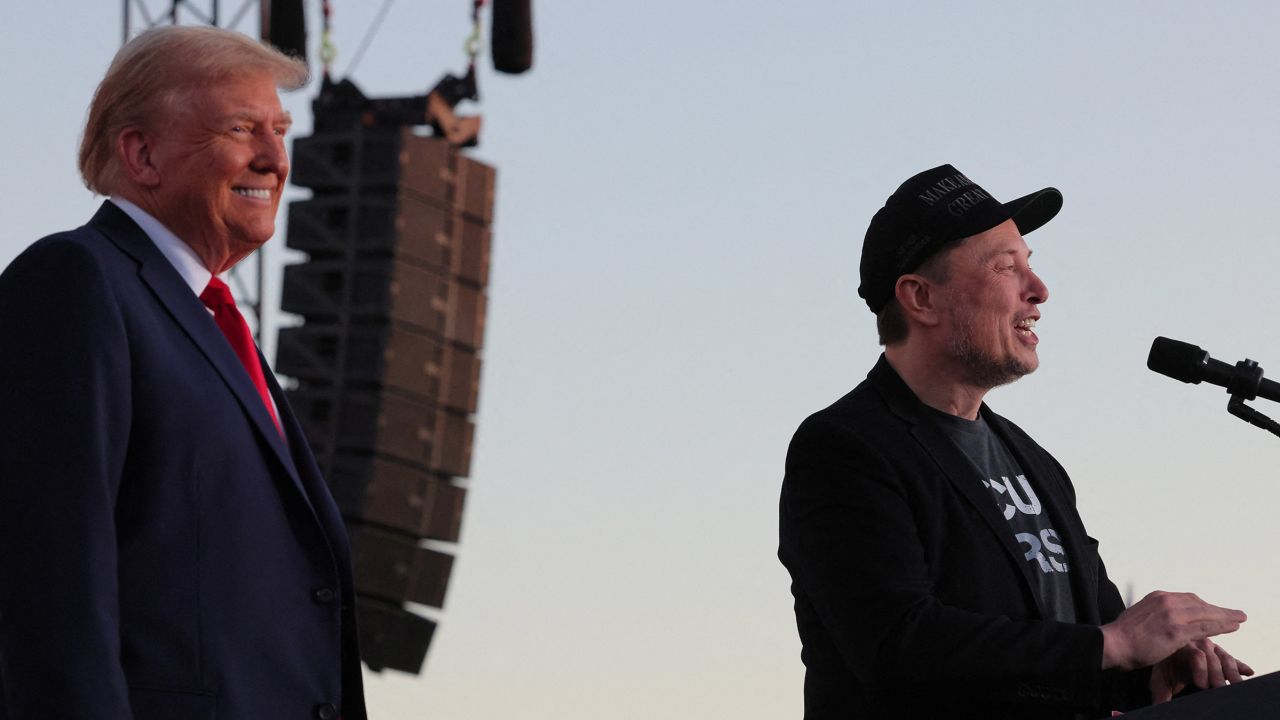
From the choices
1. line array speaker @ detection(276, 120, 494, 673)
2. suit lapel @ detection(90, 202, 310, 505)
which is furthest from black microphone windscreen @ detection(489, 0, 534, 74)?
suit lapel @ detection(90, 202, 310, 505)

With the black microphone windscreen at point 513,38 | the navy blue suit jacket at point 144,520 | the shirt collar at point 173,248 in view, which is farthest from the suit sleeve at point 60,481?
the black microphone windscreen at point 513,38

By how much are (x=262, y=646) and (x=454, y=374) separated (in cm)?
993

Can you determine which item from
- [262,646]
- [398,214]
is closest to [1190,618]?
Result: [262,646]

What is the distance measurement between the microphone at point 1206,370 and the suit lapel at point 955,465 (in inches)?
14.1

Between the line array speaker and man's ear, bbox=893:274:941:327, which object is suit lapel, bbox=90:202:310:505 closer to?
man's ear, bbox=893:274:941:327

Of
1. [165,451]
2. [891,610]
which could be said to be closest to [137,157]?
[165,451]

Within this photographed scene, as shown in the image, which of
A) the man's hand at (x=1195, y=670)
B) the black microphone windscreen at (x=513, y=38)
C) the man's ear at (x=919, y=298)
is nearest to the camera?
the man's hand at (x=1195, y=670)

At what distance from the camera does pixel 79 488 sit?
6.55 feet

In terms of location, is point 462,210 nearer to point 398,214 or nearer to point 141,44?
point 398,214

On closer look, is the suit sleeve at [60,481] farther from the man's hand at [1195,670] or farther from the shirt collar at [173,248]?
the man's hand at [1195,670]

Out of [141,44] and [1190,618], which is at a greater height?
[141,44]

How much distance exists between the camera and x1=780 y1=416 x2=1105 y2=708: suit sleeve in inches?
103

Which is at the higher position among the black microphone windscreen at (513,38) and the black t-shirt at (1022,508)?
the black microphone windscreen at (513,38)

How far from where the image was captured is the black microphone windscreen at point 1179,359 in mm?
2650
